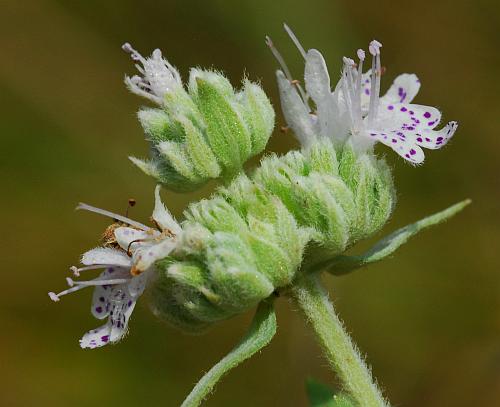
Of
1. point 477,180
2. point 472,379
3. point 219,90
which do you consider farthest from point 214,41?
point 219,90

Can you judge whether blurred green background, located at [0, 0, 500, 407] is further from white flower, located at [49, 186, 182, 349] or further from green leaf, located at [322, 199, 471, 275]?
white flower, located at [49, 186, 182, 349]

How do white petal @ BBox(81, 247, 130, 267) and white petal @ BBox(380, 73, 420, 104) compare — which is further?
white petal @ BBox(380, 73, 420, 104)

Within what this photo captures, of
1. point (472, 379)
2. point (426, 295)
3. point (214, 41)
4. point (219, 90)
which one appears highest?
point (214, 41)

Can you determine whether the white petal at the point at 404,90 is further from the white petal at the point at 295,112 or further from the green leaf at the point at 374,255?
the green leaf at the point at 374,255

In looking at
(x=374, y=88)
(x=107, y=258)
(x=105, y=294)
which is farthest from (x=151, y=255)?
(x=374, y=88)

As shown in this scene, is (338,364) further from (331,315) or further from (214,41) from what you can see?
(214,41)

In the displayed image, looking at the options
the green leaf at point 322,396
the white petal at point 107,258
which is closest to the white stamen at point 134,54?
the white petal at point 107,258

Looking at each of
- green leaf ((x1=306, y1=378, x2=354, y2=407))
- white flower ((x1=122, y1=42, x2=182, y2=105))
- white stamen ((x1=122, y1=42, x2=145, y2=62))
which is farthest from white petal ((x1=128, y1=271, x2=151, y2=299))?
white stamen ((x1=122, y1=42, x2=145, y2=62))
